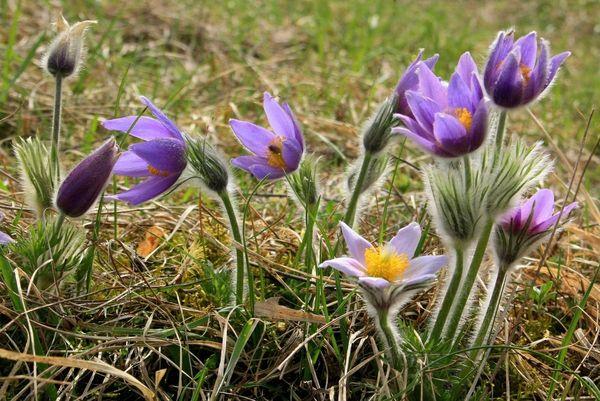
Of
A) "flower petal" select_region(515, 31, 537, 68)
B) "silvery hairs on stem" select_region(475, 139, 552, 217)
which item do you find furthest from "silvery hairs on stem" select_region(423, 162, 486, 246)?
"flower petal" select_region(515, 31, 537, 68)

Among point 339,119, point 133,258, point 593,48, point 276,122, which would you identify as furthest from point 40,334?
point 593,48

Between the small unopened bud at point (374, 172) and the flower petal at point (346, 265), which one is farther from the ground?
the small unopened bud at point (374, 172)

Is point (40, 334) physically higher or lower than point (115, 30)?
lower

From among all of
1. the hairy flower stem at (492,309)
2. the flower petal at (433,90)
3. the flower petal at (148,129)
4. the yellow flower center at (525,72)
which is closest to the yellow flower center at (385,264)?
the hairy flower stem at (492,309)

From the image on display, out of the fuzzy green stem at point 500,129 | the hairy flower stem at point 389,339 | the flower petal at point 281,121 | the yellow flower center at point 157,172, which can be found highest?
the fuzzy green stem at point 500,129

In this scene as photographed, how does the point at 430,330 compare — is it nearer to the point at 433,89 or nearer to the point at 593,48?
the point at 433,89

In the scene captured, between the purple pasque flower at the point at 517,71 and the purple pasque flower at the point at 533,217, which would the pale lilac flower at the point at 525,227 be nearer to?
the purple pasque flower at the point at 533,217
